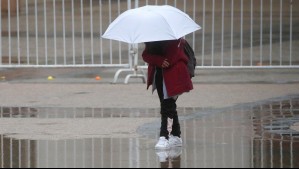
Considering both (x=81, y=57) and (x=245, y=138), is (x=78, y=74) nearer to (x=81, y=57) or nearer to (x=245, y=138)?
(x=81, y=57)

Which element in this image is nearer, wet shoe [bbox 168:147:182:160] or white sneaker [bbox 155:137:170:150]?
wet shoe [bbox 168:147:182:160]

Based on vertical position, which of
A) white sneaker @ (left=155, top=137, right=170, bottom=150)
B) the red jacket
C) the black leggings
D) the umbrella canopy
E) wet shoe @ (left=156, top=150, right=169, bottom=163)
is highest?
the umbrella canopy

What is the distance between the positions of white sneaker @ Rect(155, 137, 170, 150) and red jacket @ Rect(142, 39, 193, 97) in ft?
1.65

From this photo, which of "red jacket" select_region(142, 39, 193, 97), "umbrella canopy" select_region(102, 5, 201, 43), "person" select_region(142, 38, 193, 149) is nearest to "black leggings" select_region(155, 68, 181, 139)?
"person" select_region(142, 38, 193, 149)

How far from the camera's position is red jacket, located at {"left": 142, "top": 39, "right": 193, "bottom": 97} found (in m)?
10.4

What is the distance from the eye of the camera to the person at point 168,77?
34.1ft

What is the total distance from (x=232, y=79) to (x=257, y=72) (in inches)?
41.7

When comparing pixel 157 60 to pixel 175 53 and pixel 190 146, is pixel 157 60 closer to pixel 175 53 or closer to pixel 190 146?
pixel 175 53

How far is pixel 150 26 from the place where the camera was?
1025cm

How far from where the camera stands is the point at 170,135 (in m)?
10.7

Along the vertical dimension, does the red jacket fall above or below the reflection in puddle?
above

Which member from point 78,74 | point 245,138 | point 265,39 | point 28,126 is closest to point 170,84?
point 245,138

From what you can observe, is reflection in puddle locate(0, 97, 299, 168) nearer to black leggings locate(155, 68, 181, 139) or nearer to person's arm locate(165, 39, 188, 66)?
black leggings locate(155, 68, 181, 139)

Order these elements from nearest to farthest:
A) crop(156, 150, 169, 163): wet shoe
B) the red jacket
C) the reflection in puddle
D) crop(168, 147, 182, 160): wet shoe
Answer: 1. the reflection in puddle
2. crop(156, 150, 169, 163): wet shoe
3. crop(168, 147, 182, 160): wet shoe
4. the red jacket
